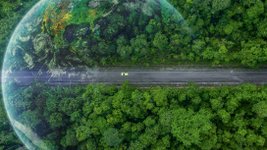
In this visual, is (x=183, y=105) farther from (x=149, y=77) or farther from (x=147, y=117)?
(x=149, y=77)

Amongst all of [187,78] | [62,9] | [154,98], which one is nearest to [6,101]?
[62,9]

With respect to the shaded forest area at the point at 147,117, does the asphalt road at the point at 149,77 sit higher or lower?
higher

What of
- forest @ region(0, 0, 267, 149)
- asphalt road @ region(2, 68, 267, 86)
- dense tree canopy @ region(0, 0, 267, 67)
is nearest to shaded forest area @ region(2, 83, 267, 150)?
forest @ region(0, 0, 267, 149)

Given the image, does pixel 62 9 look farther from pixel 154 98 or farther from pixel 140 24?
pixel 154 98
